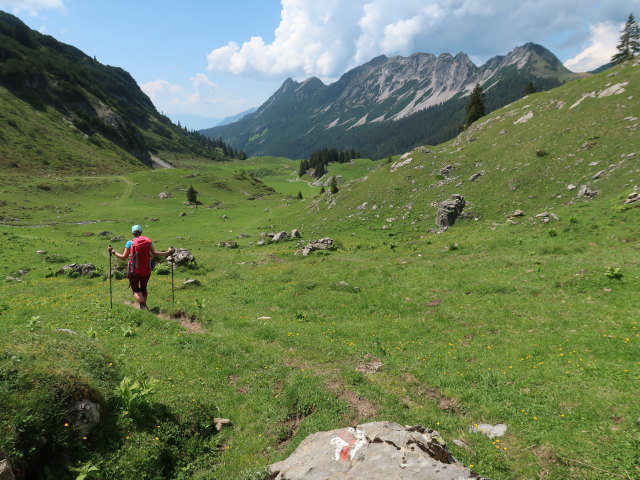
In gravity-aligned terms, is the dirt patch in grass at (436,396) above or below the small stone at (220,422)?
below

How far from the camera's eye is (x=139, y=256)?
1750cm

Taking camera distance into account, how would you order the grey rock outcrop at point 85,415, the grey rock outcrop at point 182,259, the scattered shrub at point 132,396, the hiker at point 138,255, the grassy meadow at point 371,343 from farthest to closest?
1. the grey rock outcrop at point 182,259
2. the hiker at point 138,255
3. the scattered shrub at point 132,396
4. the grassy meadow at point 371,343
5. the grey rock outcrop at point 85,415

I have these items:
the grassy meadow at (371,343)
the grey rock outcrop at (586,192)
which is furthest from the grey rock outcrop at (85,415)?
the grey rock outcrop at (586,192)

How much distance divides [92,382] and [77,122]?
214890mm

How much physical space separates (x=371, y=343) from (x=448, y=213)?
28.8 m

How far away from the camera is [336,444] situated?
755 cm

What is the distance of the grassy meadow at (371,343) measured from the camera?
329 inches

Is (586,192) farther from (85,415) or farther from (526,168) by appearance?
(85,415)

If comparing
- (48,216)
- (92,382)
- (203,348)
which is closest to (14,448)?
(92,382)

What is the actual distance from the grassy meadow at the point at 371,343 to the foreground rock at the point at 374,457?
1.67 metres

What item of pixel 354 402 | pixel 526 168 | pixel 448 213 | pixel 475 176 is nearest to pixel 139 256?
pixel 354 402

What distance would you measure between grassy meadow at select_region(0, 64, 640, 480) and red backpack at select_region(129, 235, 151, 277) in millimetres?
2242

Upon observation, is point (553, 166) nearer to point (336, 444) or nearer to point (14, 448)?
point (336, 444)

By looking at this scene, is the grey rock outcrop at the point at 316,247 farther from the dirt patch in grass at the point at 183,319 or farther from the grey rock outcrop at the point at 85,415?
the grey rock outcrop at the point at 85,415
